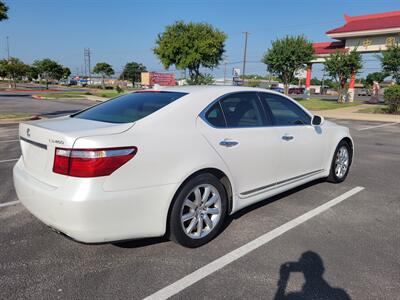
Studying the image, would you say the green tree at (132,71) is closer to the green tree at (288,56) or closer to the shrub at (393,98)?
the green tree at (288,56)

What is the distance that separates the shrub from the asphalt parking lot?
20330 mm

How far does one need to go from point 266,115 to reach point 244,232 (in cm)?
137

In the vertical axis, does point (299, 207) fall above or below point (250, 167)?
below

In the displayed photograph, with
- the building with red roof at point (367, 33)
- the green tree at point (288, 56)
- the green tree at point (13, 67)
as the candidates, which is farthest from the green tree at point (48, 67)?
the building with red roof at point (367, 33)

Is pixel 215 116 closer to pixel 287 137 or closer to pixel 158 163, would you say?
pixel 158 163

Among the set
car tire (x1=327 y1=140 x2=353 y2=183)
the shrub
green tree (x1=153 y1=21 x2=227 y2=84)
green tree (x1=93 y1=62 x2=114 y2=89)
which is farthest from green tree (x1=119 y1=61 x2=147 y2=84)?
car tire (x1=327 y1=140 x2=353 y2=183)

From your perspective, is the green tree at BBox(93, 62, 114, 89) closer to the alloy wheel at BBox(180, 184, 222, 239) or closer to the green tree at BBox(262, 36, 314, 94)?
the green tree at BBox(262, 36, 314, 94)

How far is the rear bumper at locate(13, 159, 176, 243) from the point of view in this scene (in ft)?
8.64

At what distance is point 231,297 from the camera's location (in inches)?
103

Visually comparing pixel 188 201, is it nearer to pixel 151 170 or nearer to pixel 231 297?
pixel 151 170

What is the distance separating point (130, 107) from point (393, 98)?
22.9 m

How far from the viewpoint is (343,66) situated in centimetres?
3144

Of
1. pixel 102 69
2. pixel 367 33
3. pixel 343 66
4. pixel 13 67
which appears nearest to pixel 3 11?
pixel 343 66

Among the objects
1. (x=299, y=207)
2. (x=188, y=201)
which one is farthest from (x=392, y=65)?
(x=188, y=201)
